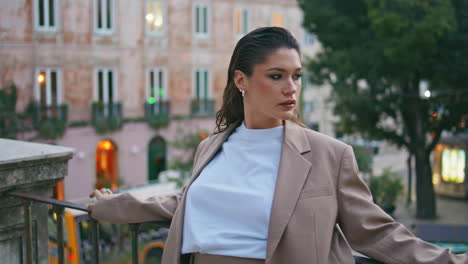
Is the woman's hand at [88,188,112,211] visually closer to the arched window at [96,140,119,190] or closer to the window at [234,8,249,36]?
the arched window at [96,140,119,190]

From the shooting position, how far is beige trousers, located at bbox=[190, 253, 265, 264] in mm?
1849

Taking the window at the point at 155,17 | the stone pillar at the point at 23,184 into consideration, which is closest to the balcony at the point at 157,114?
the window at the point at 155,17

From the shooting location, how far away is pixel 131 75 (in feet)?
60.2

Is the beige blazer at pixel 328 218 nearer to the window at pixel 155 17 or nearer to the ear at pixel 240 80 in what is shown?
the ear at pixel 240 80

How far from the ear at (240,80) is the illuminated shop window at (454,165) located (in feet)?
59.6

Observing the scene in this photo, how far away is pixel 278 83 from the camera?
75.4 inches

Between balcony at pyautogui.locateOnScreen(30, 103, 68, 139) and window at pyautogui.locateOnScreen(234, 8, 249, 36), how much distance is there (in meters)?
6.97

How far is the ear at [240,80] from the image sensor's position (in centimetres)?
203

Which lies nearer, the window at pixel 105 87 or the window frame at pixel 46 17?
the window frame at pixel 46 17

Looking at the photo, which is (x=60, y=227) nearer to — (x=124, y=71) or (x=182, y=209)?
(x=182, y=209)

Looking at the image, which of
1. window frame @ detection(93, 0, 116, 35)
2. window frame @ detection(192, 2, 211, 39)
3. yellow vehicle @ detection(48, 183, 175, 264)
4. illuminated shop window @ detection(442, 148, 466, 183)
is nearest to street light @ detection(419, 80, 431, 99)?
illuminated shop window @ detection(442, 148, 466, 183)

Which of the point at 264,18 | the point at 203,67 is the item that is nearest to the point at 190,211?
the point at 203,67

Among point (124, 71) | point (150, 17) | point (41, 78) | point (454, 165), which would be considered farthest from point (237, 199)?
point (454, 165)

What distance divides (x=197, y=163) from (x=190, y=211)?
0.25m
